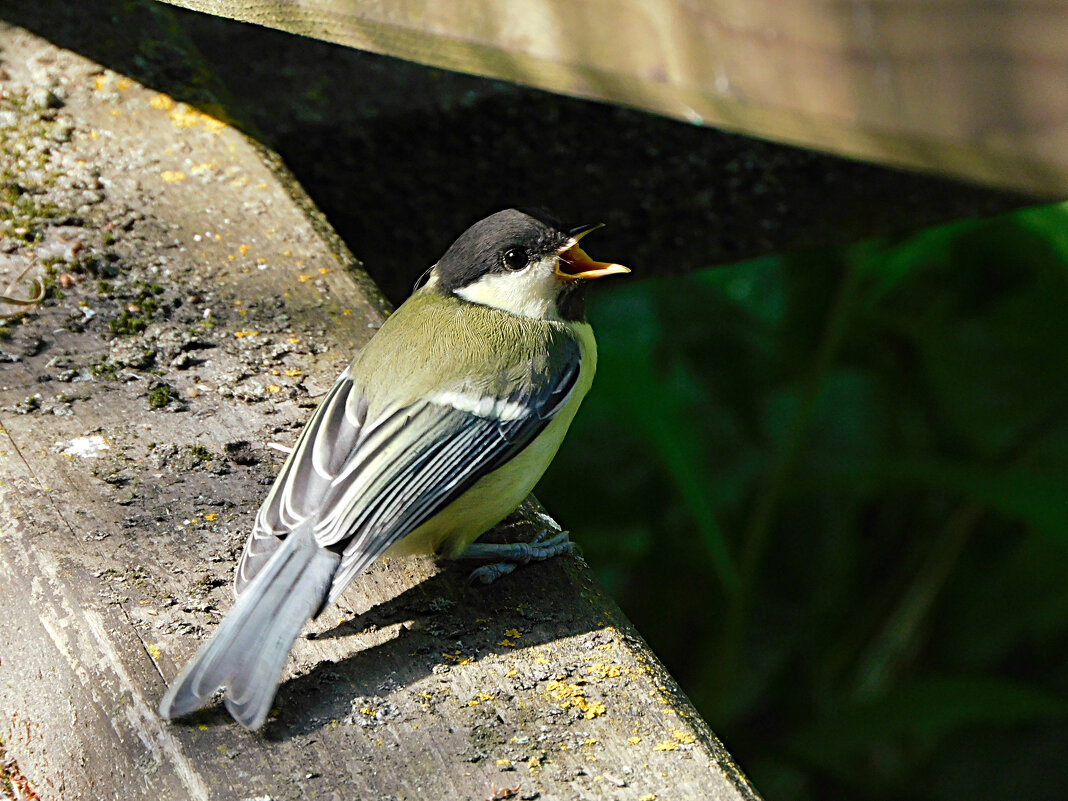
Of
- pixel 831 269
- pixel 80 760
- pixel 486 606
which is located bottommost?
pixel 831 269

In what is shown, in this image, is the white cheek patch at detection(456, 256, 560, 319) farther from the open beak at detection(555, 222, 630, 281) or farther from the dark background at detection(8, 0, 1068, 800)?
the dark background at detection(8, 0, 1068, 800)

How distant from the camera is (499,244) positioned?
7.42ft

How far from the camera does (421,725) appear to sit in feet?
4.35

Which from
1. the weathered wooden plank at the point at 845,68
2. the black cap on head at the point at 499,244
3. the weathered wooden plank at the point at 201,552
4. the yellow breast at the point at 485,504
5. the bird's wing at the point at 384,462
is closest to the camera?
the weathered wooden plank at the point at 845,68

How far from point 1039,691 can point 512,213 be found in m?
1.88

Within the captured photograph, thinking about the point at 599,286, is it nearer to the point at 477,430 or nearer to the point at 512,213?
the point at 512,213

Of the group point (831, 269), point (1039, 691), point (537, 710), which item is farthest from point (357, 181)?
point (1039, 691)

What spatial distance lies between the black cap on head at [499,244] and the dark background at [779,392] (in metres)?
0.30

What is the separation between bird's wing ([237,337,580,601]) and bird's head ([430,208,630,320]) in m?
0.33

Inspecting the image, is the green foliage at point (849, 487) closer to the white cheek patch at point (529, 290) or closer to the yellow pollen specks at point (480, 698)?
the white cheek patch at point (529, 290)

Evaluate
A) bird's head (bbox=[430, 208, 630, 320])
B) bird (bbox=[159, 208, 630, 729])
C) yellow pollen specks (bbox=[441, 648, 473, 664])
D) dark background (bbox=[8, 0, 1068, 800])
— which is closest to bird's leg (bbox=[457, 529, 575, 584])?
bird (bbox=[159, 208, 630, 729])

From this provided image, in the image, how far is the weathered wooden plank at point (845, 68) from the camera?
1.03 m

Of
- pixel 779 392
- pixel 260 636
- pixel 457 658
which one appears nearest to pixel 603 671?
pixel 457 658

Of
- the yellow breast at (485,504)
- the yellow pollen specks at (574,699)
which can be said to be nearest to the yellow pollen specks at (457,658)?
the yellow pollen specks at (574,699)
